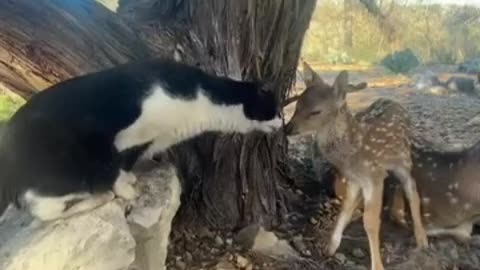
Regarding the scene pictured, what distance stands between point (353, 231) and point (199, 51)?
79cm

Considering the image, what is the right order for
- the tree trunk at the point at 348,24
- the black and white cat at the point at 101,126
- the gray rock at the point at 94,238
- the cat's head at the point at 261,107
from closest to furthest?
1. the gray rock at the point at 94,238
2. the black and white cat at the point at 101,126
3. the cat's head at the point at 261,107
4. the tree trunk at the point at 348,24

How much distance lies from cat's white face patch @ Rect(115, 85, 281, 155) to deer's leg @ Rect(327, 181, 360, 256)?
0.37 m

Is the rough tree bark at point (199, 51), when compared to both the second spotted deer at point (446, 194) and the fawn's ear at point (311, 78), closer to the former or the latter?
the fawn's ear at point (311, 78)

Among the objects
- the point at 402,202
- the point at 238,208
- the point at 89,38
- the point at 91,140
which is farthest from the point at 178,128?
the point at 402,202

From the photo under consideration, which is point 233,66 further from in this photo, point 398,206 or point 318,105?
point 398,206

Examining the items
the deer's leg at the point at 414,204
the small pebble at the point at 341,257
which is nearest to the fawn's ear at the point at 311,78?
the deer's leg at the point at 414,204

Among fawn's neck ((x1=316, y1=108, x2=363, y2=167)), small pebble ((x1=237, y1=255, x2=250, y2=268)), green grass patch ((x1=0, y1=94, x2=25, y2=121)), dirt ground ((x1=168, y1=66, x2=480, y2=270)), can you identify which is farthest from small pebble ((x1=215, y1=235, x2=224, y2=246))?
green grass patch ((x1=0, y1=94, x2=25, y2=121))

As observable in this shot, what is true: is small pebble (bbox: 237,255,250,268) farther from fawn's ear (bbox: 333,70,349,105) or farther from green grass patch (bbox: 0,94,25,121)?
green grass patch (bbox: 0,94,25,121)

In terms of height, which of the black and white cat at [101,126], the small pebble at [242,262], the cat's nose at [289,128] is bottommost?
the small pebble at [242,262]

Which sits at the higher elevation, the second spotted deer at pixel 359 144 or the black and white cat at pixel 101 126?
the black and white cat at pixel 101 126

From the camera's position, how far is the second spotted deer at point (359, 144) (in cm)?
220

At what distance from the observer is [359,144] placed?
2.26 m

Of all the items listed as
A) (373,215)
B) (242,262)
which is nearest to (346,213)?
(373,215)

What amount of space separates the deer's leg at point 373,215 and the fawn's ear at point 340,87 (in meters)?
0.27
